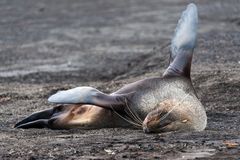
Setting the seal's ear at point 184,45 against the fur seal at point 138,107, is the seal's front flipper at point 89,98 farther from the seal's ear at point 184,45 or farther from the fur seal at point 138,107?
the seal's ear at point 184,45

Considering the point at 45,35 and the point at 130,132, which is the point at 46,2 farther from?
the point at 130,132

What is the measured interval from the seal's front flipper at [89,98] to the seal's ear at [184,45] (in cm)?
61

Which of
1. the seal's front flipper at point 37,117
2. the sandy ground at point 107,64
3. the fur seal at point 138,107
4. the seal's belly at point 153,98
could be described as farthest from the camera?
the seal's front flipper at point 37,117

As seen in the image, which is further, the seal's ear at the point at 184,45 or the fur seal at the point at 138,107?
the seal's ear at the point at 184,45

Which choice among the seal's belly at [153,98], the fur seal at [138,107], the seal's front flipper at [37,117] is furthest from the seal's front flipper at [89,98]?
the seal's front flipper at [37,117]

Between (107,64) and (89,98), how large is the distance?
20.8 feet

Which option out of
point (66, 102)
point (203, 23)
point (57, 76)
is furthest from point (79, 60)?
point (66, 102)

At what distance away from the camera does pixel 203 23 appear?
18.2m

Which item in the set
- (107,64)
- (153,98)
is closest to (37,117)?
(153,98)

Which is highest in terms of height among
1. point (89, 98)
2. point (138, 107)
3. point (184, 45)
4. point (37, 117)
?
point (184, 45)

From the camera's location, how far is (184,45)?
819 cm

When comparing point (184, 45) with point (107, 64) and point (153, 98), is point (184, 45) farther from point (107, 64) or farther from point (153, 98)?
point (107, 64)

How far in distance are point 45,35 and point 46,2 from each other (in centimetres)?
663

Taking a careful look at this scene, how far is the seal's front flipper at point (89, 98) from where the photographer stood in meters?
7.42
